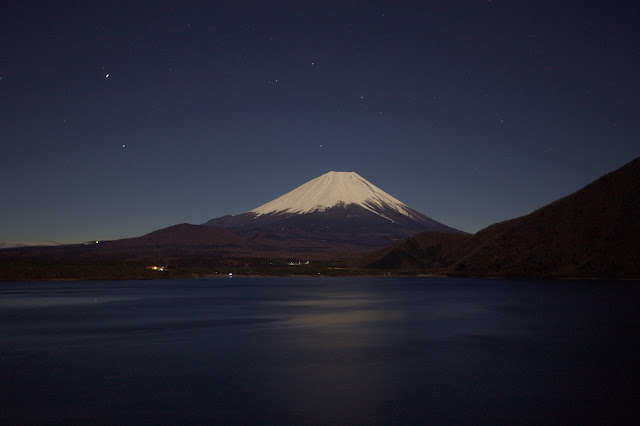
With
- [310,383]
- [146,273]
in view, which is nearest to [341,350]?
[310,383]

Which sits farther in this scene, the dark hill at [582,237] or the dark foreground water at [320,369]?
the dark hill at [582,237]

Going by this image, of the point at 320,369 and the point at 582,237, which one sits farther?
the point at 582,237

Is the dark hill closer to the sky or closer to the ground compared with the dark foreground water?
closer to the sky

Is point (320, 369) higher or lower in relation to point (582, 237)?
lower

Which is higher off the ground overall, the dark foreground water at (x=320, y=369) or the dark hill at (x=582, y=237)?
the dark hill at (x=582, y=237)

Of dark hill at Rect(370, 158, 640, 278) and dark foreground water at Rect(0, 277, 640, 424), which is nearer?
dark foreground water at Rect(0, 277, 640, 424)

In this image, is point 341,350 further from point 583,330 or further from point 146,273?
point 146,273
